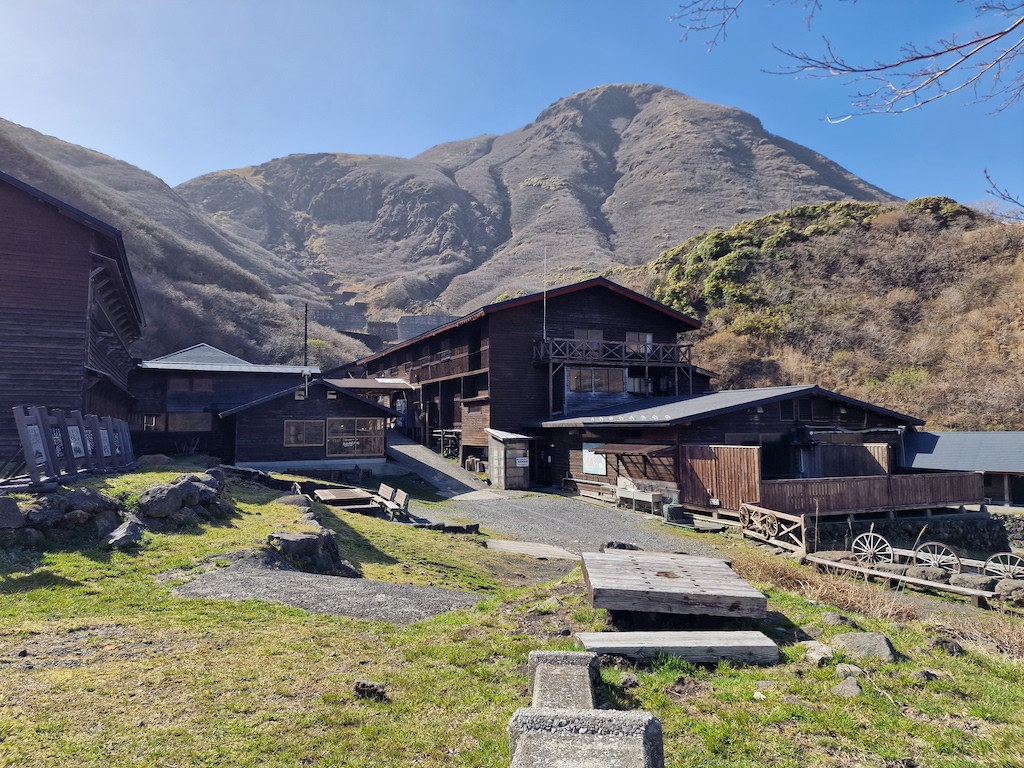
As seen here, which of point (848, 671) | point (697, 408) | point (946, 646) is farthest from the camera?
point (697, 408)

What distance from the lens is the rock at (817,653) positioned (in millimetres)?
6066

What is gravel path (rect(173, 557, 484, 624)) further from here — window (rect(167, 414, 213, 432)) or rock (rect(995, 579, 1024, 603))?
window (rect(167, 414, 213, 432))

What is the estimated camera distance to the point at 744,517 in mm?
19703

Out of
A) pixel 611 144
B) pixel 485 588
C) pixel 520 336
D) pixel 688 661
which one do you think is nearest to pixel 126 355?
pixel 520 336

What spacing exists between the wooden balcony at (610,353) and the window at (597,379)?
0.39 meters

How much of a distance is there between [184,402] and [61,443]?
825 inches

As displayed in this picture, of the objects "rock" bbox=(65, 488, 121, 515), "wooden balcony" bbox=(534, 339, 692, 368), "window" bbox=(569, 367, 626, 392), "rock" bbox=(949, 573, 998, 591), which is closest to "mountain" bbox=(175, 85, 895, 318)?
"wooden balcony" bbox=(534, 339, 692, 368)

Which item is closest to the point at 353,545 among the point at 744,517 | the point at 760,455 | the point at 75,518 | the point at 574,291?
the point at 75,518

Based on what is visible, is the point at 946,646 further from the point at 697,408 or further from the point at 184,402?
the point at 184,402

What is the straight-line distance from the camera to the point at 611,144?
176375mm

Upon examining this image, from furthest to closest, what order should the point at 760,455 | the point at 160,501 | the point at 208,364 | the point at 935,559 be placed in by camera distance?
1. the point at 208,364
2. the point at 760,455
3. the point at 935,559
4. the point at 160,501

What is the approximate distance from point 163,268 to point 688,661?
259ft

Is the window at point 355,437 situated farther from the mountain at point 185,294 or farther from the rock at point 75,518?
the mountain at point 185,294

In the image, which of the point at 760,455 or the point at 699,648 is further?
the point at 760,455
